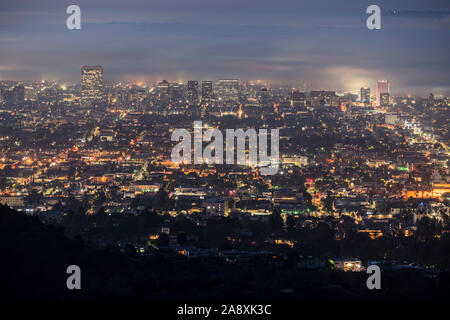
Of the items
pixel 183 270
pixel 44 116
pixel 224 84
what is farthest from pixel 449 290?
pixel 224 84

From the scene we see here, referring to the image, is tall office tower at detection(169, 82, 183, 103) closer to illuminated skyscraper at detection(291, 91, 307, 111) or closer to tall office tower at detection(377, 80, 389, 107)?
illuminated skyscraper at detection(291, 91, 307, 111)

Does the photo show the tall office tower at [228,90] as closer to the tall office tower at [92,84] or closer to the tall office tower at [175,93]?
the tall office tower at [175,93]

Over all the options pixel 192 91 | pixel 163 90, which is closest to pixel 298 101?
pixel 192 91

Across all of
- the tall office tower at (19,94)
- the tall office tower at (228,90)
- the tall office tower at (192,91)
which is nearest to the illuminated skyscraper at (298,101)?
the tall office tower at (228,90)

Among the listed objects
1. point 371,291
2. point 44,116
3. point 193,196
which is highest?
point 44,116

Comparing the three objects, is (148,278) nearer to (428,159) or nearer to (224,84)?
(428,159)

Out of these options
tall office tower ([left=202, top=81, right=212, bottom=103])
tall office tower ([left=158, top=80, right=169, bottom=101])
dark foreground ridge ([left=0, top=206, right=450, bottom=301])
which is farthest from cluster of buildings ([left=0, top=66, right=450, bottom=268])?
dark foreground ridge ([left=0, top=206, right=450, bottom=301])

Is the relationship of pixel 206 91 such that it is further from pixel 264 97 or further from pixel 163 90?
pixel 264 97

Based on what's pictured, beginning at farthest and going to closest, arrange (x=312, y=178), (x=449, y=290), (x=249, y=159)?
(x=249, y=159) < (x=312, y=178) < (x=449, y=290)
